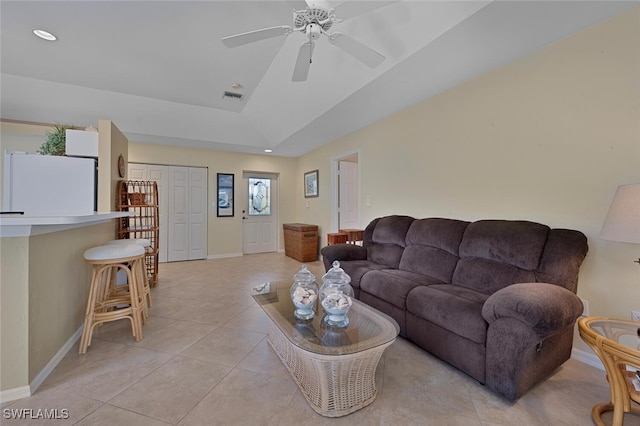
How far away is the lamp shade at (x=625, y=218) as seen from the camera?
4.22ft

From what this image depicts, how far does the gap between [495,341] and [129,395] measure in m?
2.15

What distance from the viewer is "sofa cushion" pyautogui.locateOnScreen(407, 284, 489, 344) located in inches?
64.1

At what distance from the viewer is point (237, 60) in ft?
10.3

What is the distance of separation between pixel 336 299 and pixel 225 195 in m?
4.92

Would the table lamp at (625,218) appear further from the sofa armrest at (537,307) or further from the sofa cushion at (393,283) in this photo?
the sofa cushion at (393,283)

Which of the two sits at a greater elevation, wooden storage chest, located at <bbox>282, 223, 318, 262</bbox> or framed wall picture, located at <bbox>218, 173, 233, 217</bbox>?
framed wall picture, located at <bbox>218, 173, 233, 217</bbox>

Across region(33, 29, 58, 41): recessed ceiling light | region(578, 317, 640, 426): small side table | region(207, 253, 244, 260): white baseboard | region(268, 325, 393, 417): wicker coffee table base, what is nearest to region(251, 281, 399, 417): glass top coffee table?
region(268, 325, 393, 417): wicker coffee table base

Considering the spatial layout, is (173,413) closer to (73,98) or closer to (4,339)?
(4,339)

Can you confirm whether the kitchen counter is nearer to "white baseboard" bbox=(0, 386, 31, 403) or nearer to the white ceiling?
"white baseboard" bbox=(0, 386, 31, 403)

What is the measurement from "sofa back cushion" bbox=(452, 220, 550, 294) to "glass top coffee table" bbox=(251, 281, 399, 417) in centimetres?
100

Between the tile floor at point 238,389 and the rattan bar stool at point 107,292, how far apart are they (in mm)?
164

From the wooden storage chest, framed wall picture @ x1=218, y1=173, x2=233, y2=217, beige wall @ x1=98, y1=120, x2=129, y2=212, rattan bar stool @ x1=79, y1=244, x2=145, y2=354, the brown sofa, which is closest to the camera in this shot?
the brown sofa

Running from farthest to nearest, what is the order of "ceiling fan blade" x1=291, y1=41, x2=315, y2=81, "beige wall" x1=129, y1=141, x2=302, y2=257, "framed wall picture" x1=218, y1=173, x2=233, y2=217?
"framed wall picture" x1=218, y1=173, x2=233, y2=217 < "beige wall" x1=129, y1=141, x2=302, y2=257 < "ceiling fan blade" x1=291, y1=41, x2=315, y2=81

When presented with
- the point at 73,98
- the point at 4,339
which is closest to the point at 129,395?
the point at 4,339
